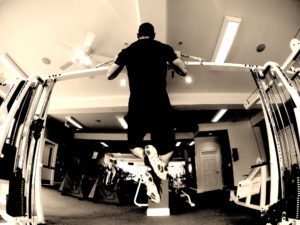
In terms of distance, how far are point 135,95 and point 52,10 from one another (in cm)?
330

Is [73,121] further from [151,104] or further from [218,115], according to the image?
[151,104]

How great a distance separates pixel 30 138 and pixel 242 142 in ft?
29.3

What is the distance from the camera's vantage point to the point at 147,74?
1.58 metres

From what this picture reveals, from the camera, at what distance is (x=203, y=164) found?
10.3 metres

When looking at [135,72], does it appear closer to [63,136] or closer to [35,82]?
[35,82]

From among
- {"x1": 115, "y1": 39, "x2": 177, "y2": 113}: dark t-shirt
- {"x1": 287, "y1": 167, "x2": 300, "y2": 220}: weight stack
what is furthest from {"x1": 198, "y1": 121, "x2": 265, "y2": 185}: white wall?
{"x1": 115, "y1": 39, "x2": 177, "y2": 113}: dark t-shirt

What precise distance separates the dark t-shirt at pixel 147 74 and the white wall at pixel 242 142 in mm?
7977

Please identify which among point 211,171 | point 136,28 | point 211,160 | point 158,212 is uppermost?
point 136,28

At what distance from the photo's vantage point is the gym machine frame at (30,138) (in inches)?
51.4

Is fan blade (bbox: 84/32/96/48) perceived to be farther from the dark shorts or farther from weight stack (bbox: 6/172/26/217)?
weight stack (bbox: 6/172/26/217)

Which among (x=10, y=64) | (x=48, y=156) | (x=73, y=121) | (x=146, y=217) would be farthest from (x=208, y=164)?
(x=10, y=64)

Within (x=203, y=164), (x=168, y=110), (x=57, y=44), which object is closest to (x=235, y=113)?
(x=203, y=164)

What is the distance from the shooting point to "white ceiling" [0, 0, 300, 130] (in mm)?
3557

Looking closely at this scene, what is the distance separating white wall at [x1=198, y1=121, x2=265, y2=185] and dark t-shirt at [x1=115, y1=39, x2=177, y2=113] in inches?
314
